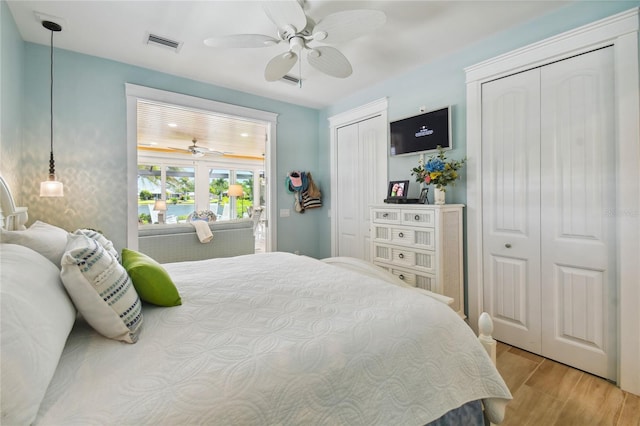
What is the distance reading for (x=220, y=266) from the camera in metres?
1.99

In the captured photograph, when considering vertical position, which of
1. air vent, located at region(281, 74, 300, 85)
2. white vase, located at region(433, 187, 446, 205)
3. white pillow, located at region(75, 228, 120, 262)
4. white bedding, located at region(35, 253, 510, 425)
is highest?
air vent, located at region(281, 74, 300, 85)

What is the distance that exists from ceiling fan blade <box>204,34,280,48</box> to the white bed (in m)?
1.63

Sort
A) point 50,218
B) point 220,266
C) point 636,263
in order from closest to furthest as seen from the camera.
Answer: point 636,263 < point 220,266 < point 50,218

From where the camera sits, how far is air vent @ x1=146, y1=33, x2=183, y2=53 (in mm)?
2470

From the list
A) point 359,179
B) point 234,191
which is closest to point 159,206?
point 234,191

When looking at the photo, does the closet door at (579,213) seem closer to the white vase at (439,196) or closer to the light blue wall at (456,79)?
the light blue wall at (456,79)

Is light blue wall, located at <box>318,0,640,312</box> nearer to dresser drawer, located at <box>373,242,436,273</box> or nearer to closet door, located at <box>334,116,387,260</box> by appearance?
closet door, located at <box>334,116,387,260</box>

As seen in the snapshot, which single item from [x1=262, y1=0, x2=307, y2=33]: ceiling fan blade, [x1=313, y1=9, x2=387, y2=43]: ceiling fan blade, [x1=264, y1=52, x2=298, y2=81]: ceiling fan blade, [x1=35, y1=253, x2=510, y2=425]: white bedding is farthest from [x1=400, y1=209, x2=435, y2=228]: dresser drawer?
[x1=262, y1=0, x2=307, y2=33]: ceiling fan blade

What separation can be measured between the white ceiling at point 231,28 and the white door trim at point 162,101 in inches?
10.6

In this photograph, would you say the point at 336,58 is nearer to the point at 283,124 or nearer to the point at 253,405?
the point at 283,124

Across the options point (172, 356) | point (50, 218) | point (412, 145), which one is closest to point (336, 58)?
point (412, 145)

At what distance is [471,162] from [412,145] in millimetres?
669

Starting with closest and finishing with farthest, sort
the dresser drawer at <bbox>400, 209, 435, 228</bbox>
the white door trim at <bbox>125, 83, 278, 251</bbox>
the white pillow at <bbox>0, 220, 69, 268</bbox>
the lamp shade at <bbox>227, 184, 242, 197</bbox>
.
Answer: the white pillow at <bbox>0, 220, 69, 268</bbox>, the dresser drawer at <bbox>400, 209, 435, 228</bbox>, the white door trim at <bbox>125, 83, 278, 251</bbox>, the lamp shade at <bbox>227, 184, 242, 197</bbox>

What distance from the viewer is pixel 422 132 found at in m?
3.00
